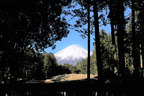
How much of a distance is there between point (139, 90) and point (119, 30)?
444 centimetres

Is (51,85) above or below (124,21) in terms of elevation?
below

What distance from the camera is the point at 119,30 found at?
29.1 feet

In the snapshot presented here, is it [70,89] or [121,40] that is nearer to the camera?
[70,89]

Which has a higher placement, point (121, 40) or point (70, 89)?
point (121, 40)

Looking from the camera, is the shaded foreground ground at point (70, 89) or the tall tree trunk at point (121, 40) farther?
the tall tree trunk at point (121, 40)

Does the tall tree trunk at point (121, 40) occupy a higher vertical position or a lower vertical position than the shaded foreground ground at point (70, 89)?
higher

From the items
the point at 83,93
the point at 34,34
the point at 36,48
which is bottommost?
the point at 83,93

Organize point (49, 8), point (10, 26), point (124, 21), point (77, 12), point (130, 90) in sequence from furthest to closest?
1. point (77, 12)
2. point (124, 21)
3. point (49, 8)
4. point (130, 90)
5. point (10, 26)

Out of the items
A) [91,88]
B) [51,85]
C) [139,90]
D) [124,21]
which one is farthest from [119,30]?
[51,85]

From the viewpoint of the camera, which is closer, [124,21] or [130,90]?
[130,90]

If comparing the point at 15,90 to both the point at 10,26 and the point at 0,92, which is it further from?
the point at 10,26

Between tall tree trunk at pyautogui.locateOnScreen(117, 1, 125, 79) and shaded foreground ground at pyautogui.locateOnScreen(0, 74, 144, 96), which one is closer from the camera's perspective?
shaded foreground ground at pyautogui.locateOnScreen(0, 74, 144, 96)

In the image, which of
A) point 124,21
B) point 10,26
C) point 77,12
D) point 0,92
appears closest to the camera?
point 10,26

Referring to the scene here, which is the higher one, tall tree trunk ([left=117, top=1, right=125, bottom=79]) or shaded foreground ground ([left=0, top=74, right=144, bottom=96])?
tall tree trunk ([left=117, top=1, right=125, bottom=79])
